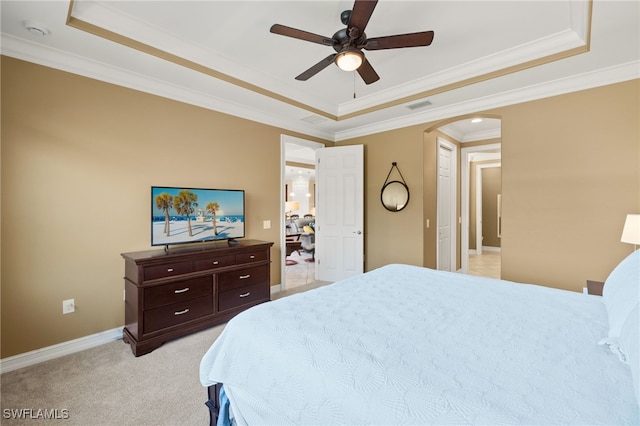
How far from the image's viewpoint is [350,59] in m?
2.07

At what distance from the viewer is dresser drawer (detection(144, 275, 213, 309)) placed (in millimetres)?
2509

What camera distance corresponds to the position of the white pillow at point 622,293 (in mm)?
1049

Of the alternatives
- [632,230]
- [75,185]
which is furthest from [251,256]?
[632,230]

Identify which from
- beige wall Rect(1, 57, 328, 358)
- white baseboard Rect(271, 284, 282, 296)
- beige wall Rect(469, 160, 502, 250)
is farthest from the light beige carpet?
beige wall Rect(469, 160, 502, 250)

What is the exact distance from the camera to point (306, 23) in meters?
2.35

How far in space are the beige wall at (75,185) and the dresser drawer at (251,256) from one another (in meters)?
0.96

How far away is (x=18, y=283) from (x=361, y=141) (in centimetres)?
443

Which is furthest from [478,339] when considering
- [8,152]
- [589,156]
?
[8,152]

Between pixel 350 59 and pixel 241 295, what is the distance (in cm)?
262

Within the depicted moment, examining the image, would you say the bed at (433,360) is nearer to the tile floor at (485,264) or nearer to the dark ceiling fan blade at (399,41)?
the dark ceiling fan blade at (399,41)

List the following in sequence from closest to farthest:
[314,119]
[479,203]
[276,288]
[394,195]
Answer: [276,288] → [314,119] → [394,195] → [479,203]

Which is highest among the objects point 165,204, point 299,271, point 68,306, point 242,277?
point 165,204

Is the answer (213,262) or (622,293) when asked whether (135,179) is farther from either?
(622,293)

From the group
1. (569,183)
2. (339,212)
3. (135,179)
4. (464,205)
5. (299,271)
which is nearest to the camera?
(135,179)
